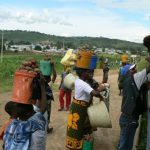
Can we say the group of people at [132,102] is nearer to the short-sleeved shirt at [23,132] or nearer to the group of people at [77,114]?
the group of people at [77,114]

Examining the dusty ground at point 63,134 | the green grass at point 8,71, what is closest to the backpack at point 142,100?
the dusty ground at point 63,134

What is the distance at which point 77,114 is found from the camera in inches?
288

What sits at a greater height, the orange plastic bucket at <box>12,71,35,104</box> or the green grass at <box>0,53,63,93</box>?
the orange plastic bucket at <box>12,71,35,104</box>

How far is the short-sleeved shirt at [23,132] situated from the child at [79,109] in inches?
103

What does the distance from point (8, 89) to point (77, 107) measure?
11553 millimetres

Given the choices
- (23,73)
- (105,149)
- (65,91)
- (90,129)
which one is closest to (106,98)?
(90,129)

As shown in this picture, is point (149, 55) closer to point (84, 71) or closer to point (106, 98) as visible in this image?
point (84, 71)

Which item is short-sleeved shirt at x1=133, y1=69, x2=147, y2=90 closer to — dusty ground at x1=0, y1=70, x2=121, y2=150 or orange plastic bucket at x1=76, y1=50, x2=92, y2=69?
orange plastic bucket at x1=76, y1=50, x2=92, y2=69

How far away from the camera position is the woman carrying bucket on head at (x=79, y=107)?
703 cm

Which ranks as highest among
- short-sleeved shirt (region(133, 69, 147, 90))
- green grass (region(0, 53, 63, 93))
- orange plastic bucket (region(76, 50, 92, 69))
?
orange plastic bucket (region(76, 50, 92, 69))

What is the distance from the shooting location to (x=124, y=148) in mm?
7062

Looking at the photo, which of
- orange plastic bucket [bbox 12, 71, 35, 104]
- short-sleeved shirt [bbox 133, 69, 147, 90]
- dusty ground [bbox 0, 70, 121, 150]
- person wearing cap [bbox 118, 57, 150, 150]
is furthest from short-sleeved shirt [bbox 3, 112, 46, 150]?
dusty ground [bbox 0, 70, 121, 150]

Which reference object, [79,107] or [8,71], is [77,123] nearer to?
[79,107]

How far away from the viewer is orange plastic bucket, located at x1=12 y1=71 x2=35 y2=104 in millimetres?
4539
